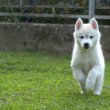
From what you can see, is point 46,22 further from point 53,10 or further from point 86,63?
point 86,63

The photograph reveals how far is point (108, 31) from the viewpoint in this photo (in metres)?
13.9

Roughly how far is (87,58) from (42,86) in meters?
1.31

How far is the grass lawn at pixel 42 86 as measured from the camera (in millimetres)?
7114

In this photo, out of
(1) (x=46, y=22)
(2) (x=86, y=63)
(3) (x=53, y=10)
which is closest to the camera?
(2) (x=86, y=63)

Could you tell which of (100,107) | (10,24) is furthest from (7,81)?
(10,24)

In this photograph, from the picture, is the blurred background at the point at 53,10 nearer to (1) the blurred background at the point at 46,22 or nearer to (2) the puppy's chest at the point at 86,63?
(1) the blurred background at the point at 46,22

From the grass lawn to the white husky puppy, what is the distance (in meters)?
0.22

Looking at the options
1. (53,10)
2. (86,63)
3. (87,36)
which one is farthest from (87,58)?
(53,10)

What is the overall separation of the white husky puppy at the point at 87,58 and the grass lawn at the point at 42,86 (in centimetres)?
22

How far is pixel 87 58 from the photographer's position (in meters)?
8.00

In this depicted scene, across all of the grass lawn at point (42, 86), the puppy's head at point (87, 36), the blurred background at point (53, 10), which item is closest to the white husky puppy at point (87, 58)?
the puppy's head at point (87, 36)

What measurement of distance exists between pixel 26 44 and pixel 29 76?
4.66 m

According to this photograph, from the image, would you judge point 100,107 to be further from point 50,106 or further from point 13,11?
point 13,11

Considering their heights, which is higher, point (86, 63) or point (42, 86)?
point (86, 63)
